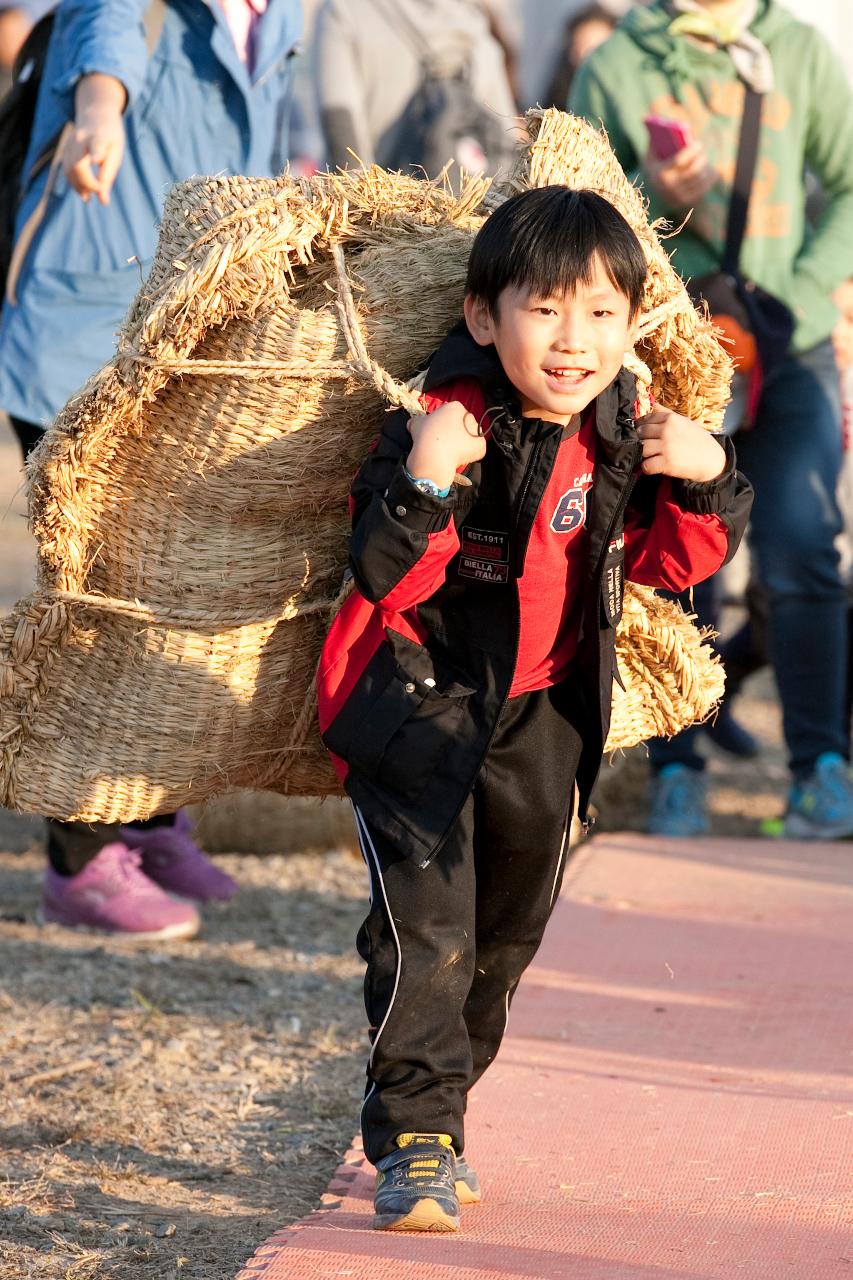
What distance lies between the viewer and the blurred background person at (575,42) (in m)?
7.48

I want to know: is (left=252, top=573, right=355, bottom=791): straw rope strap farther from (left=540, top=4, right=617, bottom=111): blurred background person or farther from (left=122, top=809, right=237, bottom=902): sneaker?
(left=540, top=4, right=617, bottom=111): blurred background person

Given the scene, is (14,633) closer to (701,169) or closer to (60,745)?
(60,745)

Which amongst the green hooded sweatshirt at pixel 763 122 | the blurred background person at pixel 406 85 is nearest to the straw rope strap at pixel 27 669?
the green hooded sweatshirt at pixel 763 122

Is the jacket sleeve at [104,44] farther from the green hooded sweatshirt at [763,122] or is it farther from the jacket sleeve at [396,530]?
the green hooded sweatshirt at [763,122]

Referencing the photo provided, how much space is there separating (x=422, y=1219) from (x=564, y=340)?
1.34m

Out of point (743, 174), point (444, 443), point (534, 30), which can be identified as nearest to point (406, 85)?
point (743, 174)

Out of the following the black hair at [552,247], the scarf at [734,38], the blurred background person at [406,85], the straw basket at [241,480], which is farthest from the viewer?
the blurred background person at [406,85]

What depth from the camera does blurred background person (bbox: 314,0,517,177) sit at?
602 centimetres

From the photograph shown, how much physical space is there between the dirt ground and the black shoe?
5.59ft

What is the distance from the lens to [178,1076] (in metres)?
3.51

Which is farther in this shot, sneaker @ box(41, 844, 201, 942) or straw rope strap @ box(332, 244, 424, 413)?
sneaker @ box(41, 844, 201, 942)

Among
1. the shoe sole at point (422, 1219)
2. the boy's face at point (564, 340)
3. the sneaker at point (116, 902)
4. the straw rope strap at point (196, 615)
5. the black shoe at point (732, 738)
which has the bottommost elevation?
the black shoe at point (732, 738)

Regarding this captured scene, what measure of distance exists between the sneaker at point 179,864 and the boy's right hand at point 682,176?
213cm

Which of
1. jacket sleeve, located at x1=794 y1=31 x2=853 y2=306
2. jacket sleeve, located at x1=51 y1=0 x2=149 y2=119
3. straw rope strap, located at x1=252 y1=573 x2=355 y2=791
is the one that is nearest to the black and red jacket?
straw rope strap, located at x1=252 y1=573 x2=355 y2=791
